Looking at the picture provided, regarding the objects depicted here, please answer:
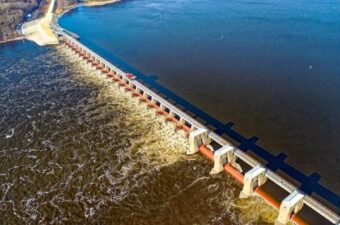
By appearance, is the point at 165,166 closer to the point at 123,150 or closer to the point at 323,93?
the point at 123,150

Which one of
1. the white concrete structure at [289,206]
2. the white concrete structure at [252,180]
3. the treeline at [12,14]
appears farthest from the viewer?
the treeline at [12,14]

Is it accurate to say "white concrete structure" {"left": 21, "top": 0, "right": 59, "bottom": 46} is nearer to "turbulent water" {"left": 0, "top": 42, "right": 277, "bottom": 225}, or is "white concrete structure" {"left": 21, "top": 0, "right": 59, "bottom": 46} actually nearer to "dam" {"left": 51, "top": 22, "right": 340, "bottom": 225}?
"turbulent water" {"left": 0, "top": 42, "right": 277, "bottom": 225}

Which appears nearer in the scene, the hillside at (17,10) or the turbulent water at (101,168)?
the turbulent water at (101,168)

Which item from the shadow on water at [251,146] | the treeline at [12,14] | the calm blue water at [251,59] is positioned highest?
the treeline at [12,14]

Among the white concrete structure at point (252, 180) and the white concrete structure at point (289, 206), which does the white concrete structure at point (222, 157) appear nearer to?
the white concrete structure at point (252, 180)

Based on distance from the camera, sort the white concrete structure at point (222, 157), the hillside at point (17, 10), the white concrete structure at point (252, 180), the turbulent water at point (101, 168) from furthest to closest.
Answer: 1. the hillside at point (17, 10)
2. the white concrete structure at point (222, 157)
3. the turbulent water at point (101, 168)
4. the white concrete structure at point (252, 180)

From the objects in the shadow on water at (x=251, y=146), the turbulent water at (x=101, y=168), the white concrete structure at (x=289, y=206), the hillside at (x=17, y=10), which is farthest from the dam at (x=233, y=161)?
the hillside at (x=17, y=10)
